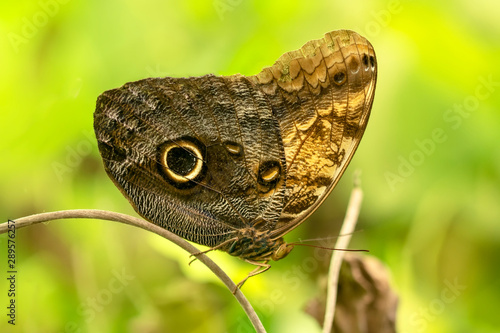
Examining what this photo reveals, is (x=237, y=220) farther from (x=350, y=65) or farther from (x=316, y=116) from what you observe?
(x=350, y=65)

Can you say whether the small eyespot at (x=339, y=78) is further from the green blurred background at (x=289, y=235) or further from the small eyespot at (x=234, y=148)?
the green blurred background at (x=289, y=235)

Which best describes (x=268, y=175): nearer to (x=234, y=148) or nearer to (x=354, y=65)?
(x=234, y=148)

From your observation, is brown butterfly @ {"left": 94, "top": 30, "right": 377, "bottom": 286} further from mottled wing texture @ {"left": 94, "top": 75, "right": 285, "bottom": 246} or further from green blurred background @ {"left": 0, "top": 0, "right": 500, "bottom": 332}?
green blurred background @ {"left": 0, "top": 0, "right": 500, "bottom": 332}

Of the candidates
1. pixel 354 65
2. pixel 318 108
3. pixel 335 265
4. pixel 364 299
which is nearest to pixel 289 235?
pixel 364 299

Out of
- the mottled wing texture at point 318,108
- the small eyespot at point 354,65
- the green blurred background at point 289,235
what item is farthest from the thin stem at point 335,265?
the green blurred background at point 289,235

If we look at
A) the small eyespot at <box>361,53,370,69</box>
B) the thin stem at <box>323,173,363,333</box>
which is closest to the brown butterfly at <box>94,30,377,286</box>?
the small eyespot at <box>361,53,370,69</box>
